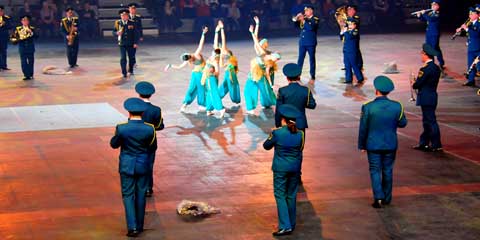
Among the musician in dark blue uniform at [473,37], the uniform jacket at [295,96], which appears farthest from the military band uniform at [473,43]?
the uniform jacket at [295,96]

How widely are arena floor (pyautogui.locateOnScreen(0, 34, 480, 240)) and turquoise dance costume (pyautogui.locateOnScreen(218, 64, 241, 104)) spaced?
0.93ft

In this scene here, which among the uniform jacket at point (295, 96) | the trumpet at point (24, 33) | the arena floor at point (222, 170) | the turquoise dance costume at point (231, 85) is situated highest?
the uniform jacket at point (295, 96)

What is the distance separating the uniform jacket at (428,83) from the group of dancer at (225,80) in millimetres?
4803

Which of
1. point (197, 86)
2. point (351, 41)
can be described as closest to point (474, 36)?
point (351, 41)

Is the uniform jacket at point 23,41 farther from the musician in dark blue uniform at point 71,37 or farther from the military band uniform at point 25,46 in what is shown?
the musician in dark blue uniform at point 71,37

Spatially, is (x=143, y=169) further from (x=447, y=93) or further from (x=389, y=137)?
(x=447, y=93)

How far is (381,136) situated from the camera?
38.6 ft

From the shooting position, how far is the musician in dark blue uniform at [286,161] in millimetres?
10555

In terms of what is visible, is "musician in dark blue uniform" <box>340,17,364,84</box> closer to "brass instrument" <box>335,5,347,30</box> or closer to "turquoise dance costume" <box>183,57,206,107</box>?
"brass instrument" <box>335,5,347,30</box>

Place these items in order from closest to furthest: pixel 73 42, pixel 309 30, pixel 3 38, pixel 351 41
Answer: pixel 351 41 < pixel 309 30 < pixel 3 38 < pixel 73 42

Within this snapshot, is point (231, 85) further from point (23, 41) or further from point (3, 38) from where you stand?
point (3, 38)

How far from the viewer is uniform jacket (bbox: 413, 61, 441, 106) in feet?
48.4

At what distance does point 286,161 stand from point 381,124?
6.25 feet

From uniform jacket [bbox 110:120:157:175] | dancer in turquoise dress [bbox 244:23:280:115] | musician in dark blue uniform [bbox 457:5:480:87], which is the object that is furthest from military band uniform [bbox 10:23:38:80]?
uniform jacket [bbox 110:120:157:175]
